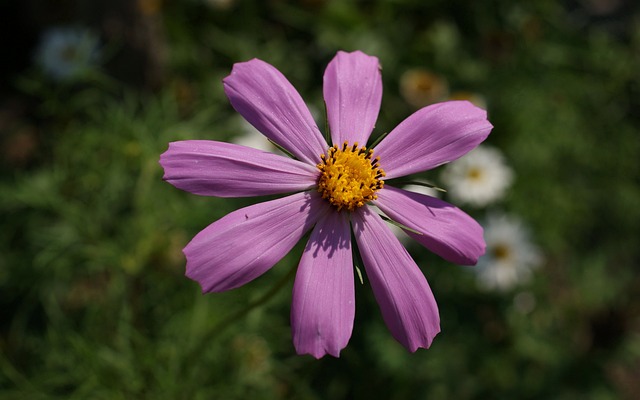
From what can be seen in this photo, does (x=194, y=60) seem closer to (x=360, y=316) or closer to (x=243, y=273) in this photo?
(x=360, y=316)

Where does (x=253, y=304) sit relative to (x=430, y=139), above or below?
below

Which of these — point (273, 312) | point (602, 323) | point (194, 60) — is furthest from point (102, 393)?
point (602, 323)

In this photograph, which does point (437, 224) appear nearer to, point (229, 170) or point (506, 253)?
point (229, 170)

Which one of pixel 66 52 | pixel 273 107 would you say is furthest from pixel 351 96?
pixel 66 52

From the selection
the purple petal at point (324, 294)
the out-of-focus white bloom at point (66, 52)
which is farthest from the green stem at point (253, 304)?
the out-of-focus white bloom at point (66, 52)

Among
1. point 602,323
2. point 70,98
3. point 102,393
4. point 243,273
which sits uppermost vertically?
point 243,273

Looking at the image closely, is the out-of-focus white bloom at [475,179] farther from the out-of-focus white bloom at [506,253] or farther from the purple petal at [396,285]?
the purple petal at [396,285]
